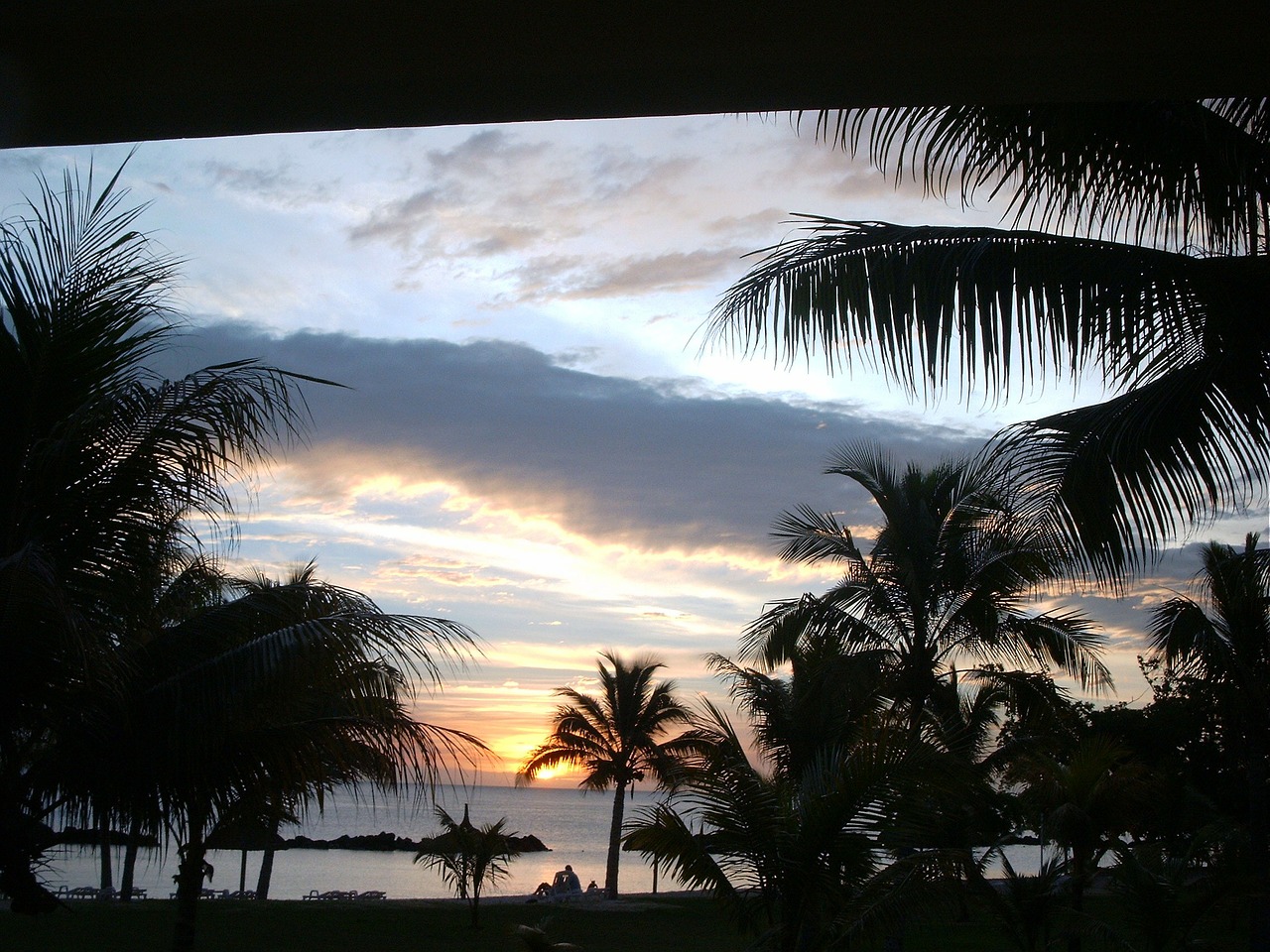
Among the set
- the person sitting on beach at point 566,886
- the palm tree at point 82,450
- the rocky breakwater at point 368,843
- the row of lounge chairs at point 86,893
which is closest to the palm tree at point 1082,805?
the palm tree at point 82,450

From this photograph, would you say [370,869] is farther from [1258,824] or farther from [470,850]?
[1258,824]

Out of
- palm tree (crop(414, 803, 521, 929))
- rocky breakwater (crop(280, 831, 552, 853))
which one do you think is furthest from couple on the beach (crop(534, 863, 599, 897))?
rocky breakwater (crop(280, 831, 552, 853))

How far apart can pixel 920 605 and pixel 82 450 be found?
38.2 ft

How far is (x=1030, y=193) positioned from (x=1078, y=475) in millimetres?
1347

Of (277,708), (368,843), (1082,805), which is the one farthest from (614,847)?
(368,843)

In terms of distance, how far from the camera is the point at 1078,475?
438 cm

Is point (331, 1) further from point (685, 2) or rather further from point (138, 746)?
point (138, 746)

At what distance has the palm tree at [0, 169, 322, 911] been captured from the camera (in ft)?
18.9

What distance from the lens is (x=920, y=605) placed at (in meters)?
14.8

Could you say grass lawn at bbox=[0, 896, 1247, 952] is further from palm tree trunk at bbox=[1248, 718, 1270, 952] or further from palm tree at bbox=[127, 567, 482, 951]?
palm tree at bbox=[127, 567, 482, 951]

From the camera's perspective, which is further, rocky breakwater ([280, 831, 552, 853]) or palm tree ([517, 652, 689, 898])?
rocky breakwater ([280, 831, 552, 853])

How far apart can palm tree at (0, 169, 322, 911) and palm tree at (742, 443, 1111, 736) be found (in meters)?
10.3

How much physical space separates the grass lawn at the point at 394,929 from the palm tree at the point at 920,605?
4087mm

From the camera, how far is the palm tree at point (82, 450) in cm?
575
